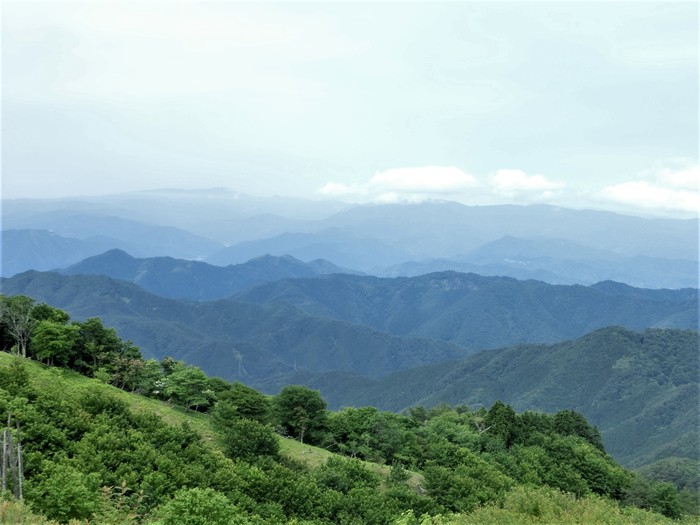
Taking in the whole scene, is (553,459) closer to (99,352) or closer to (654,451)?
(99,352)

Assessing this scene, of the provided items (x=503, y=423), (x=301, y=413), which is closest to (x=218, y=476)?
(x=301, y=413)

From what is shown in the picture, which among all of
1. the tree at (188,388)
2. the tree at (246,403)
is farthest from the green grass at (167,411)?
the tree at (246,403)

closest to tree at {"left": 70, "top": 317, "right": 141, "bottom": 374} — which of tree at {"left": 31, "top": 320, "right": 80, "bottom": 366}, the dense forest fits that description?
the dense forest

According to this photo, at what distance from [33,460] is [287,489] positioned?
14080 mm

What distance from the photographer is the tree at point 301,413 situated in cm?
5369

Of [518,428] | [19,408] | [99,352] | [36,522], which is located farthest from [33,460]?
[518,428]

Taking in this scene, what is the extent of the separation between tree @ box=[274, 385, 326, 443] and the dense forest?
140 mm

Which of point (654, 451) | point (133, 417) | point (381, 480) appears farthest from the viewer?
point (654, 451)

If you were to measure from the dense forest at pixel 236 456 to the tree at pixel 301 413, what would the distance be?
140 mm

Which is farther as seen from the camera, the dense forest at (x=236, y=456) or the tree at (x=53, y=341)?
the tree at (x=53, y=341)

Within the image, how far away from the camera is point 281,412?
53812 millimetres

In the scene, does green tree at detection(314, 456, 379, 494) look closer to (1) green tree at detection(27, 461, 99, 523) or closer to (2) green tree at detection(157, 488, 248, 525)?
(2) green tree at detection(157, 488, 248, 525)

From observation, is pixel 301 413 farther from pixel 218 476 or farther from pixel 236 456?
pixel 218 476

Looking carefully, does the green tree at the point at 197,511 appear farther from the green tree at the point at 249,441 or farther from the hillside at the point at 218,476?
the green tree at the point at 249,441
